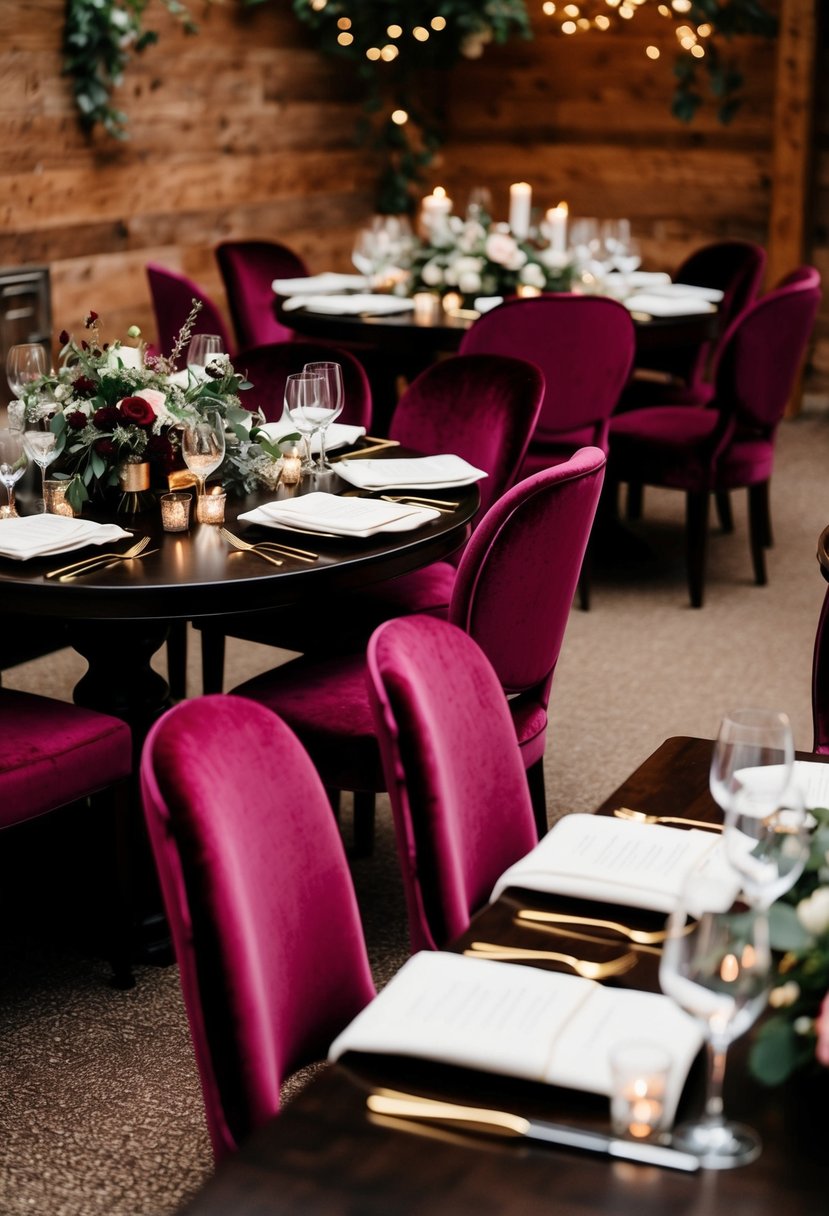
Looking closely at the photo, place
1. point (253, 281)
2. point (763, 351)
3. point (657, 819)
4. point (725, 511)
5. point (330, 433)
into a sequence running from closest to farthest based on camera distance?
point (657, 819) → point (330, 433) → point (763, 351) → point (725, 511) → point (253, 281)

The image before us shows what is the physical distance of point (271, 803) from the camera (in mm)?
1473

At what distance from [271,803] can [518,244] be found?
3880mm

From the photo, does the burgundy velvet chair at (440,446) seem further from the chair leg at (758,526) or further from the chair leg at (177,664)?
the chair leg at (758,526)

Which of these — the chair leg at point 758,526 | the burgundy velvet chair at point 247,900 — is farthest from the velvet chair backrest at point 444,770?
the chair leg at point 758,526

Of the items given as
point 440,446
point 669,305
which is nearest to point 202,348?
point 440,446

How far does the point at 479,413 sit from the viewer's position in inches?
134

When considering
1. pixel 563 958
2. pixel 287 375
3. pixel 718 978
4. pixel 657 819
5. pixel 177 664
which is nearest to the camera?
pixel 718 978

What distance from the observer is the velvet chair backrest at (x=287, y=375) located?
3.66 meters

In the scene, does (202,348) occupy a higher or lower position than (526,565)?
higher

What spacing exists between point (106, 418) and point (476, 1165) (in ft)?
6.12

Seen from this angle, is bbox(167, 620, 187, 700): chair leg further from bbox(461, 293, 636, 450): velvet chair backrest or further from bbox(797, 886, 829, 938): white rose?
bbox(797, 886, 829, 938): white rose

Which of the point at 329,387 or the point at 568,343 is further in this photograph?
the point at 568,343

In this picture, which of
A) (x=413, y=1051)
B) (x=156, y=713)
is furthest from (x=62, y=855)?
(x=413, y=1051)

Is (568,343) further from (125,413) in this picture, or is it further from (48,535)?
(48,535)
